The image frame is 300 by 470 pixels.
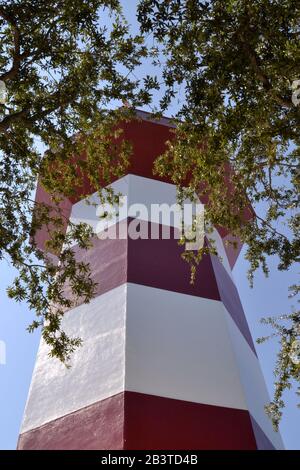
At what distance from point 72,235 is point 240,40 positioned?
3337 mm

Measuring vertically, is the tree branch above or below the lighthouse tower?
above

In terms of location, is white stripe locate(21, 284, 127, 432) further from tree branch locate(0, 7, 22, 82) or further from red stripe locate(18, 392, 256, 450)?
tree branch locate(0, 7, 22, 82)

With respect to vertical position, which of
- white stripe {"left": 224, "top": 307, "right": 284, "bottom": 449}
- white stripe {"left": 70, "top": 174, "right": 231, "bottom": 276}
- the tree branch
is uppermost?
white stripe {"left": 70, "top": 174, "right": 231, "bottom": 276}

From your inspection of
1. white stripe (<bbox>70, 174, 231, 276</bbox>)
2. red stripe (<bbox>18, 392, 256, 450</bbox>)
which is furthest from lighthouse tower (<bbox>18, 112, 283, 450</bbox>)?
white stripe (<bbox>70, 174, 231, 276</bbox>)

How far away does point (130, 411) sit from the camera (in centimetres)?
652

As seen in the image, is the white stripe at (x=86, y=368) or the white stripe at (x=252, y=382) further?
the white stripe at (x=252, y=382)

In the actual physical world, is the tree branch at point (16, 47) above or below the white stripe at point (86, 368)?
above

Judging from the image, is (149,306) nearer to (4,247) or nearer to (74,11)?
(4,247)

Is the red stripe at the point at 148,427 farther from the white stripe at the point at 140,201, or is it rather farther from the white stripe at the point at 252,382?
the white stripe at the point at 140,201


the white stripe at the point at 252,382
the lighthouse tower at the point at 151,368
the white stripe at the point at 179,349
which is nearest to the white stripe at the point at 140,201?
the lighthouse tower at the point at 151,368

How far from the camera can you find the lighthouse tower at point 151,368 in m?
6.62

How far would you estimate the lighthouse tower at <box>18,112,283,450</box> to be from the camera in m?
6.62
